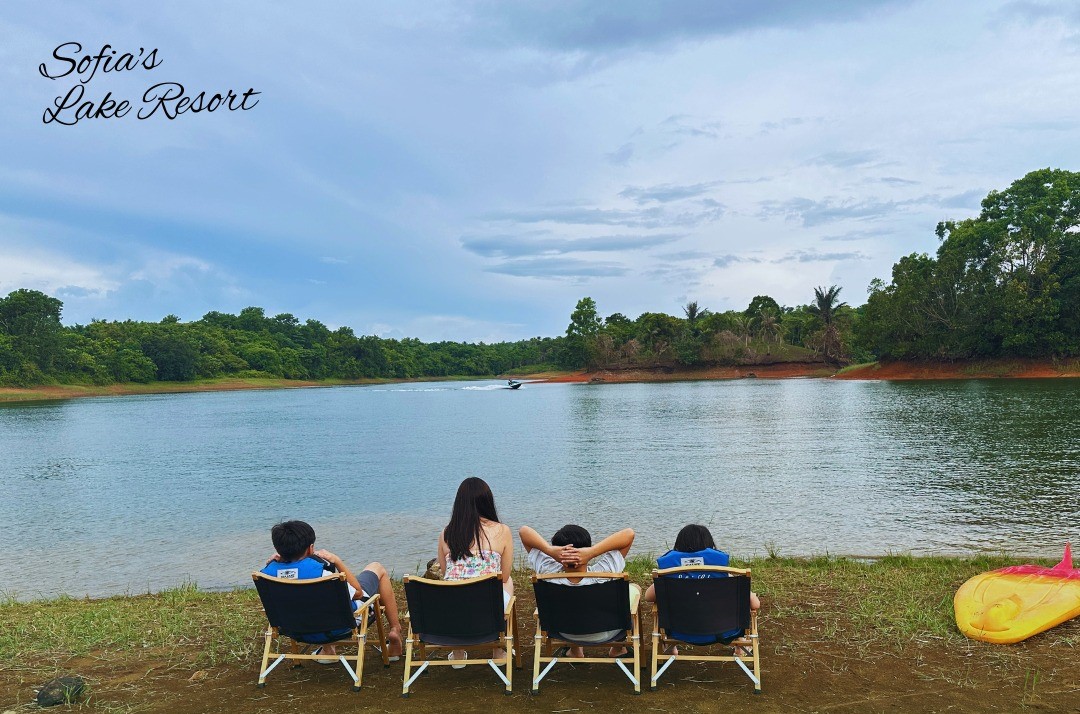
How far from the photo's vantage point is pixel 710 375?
101 metres

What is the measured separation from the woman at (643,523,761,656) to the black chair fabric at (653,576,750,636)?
91mm

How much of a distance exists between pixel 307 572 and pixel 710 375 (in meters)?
99.1

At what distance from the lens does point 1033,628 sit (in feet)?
16.5

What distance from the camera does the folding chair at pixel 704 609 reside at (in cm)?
438

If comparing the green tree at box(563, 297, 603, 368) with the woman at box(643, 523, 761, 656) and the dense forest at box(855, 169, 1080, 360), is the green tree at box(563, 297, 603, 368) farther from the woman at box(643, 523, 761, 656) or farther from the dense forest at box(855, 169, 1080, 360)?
the woman at box(643, 523, 761, 656)

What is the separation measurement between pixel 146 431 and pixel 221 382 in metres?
80.6

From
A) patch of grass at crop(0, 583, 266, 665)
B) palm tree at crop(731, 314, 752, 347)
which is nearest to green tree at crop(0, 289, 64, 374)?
palm tree at crop(731, 314, 752, 347)

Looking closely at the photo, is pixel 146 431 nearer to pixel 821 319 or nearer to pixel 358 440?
pixel 358 440

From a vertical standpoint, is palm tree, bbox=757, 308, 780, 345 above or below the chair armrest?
above

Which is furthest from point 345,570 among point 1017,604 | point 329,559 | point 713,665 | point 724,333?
point 724,333

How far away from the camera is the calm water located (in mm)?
10891

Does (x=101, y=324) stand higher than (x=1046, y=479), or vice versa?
(x=101, y=324)

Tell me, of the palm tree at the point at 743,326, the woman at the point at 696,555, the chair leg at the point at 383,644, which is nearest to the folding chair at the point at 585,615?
the woman at the point at 696,555

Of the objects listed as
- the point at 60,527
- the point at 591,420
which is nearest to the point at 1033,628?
the point at 60,527
